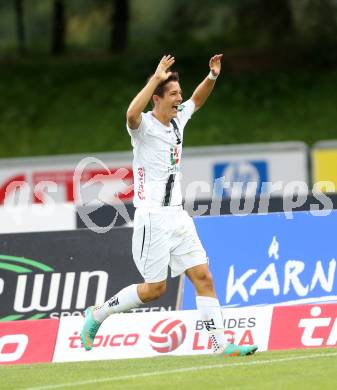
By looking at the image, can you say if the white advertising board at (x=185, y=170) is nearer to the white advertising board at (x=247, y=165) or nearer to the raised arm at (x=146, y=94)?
the white advertising board at (x=247, y=165)

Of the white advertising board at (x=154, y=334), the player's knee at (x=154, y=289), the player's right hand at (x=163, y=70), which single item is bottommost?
the white advertising board at (x=154, y=334)

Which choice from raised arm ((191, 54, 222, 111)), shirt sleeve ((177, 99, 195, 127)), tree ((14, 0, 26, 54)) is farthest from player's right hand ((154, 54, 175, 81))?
tree ((14, 0, 26, 54))

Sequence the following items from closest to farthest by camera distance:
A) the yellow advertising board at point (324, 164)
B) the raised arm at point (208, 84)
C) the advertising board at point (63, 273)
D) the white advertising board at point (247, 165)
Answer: the raised arm at point (208, 84)
the advertising board at point (63, 273)
the yellow advertising board at point (324, 164)
the white advertising board at point (247, 165)

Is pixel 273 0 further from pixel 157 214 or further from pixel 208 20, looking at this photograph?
pixel 157 214

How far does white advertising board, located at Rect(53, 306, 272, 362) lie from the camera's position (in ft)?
39.3

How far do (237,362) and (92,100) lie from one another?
2567 cm

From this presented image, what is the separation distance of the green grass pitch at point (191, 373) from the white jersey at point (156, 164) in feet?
4.39

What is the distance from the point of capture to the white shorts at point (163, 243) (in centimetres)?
1088

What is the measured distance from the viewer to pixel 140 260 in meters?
11.0

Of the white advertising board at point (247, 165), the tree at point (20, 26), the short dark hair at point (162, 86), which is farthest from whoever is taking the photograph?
the tree at point (20, 26)

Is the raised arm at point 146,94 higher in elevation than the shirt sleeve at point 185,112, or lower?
higher

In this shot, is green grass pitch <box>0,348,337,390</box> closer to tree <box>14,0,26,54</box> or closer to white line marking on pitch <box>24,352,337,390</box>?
white line marking on pitch <box>24,352,337,390</box>

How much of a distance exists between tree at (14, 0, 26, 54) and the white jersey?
26241 mm

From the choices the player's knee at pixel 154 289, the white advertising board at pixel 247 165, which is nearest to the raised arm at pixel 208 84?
the player's knee at pixel 154 289
